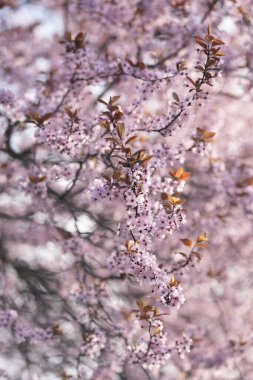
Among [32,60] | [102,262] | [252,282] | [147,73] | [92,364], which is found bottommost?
[92,364]

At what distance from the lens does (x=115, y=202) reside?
5219 millimetres

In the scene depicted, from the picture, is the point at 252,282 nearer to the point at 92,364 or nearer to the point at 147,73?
the point at 92,364

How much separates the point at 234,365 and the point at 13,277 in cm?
415

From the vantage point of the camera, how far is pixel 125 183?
11.2ft

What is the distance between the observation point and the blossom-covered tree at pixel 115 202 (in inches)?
214

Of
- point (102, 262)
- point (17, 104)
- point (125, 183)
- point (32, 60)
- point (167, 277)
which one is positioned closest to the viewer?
point (125, 183)

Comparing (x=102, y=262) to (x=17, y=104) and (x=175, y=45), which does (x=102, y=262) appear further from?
(x=175, y=45)

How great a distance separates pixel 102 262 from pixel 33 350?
1661 millimetres

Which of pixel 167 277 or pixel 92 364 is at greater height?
pixel 92 364

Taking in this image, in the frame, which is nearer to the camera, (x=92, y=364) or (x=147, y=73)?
(x=147, y=73)

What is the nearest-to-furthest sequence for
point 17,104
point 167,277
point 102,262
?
point 167,277 → point 17,104 → point 102,262

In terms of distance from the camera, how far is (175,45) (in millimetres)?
7391

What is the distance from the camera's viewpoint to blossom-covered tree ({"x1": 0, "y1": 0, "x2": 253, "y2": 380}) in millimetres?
5438

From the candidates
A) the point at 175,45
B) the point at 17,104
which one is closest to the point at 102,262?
the point at 17,104
